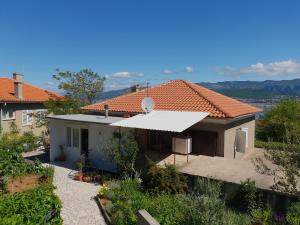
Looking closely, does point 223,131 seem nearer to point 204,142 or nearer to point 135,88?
point 204,142

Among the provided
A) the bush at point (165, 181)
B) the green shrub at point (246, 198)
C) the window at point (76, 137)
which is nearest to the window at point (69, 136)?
the window at point (76, 137)

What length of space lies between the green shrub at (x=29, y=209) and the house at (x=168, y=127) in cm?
975

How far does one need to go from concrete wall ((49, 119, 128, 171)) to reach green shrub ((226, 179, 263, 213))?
10.1m

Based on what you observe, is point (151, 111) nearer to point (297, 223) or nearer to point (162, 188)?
point (162, 188)

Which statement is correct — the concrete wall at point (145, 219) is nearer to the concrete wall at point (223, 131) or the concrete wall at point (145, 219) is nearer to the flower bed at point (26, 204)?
the flower bed at point (26, 204)

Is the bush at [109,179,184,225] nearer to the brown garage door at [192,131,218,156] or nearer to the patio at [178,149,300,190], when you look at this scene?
the patio at [178,149,300,190]

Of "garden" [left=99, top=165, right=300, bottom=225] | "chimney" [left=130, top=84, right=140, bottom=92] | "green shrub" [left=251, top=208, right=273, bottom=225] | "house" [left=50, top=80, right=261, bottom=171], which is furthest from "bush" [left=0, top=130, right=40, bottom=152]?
"green shrub" [left=251, top=208, right=273, bottom=225]

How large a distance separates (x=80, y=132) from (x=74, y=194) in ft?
27.5

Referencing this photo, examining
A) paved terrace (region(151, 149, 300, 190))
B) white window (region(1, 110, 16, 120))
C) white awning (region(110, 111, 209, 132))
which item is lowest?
paved terrace (region(151, 149, 300, 190))

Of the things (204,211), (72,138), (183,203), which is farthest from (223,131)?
(204,211)

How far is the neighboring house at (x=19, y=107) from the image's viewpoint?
37.8m

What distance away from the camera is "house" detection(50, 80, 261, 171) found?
78.0 feet

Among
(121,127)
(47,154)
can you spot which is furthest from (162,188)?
(47,154)

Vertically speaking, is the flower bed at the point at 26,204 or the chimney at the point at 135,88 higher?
the chimney at the point at 135,88
